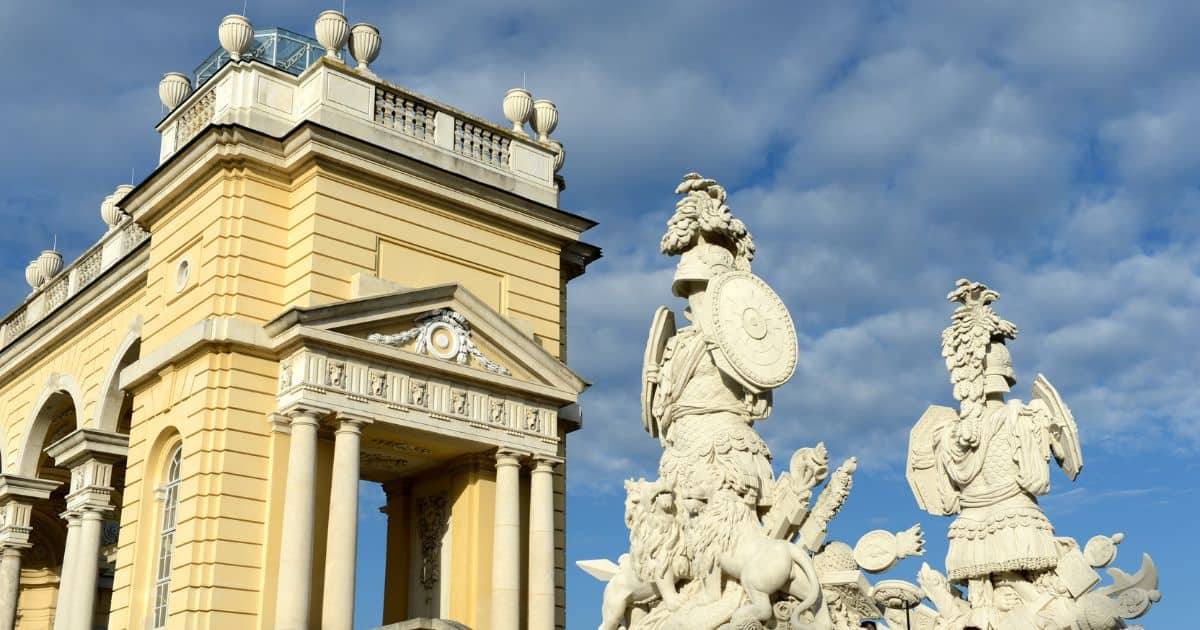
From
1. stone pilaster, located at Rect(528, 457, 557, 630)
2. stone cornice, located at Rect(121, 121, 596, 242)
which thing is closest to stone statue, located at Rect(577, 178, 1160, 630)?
stone pilaster, located at Rect(528, 457, 557, 630)

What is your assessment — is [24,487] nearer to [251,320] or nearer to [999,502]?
[251,320]

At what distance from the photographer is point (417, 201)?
22.5 meters

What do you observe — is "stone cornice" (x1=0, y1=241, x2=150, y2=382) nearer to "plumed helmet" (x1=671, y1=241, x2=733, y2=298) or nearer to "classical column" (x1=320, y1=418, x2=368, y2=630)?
"classical column" (x1=320, y1=418, x2=368, y2=630)

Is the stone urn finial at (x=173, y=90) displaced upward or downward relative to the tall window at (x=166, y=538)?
upward

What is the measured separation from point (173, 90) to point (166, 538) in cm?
855

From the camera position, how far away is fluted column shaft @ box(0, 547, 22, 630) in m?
27.8

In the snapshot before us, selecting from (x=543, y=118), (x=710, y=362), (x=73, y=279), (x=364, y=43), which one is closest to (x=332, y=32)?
(x=364, y=43)

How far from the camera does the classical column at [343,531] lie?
19.0 meters

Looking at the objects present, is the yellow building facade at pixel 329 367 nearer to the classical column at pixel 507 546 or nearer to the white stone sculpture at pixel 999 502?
the classical column at pixel 507 546

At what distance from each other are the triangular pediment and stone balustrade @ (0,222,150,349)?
6.98 m

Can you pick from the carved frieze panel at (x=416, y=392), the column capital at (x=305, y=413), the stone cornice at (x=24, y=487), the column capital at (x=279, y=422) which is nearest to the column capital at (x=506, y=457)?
the carved frieze panel at (x=416, y=392)

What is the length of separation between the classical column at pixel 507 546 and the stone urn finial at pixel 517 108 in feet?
21.8

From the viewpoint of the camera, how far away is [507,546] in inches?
833

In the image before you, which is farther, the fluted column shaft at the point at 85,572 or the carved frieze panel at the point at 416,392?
the fluted column shaft at the point at 85,572
